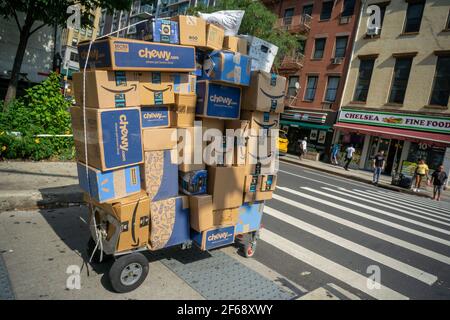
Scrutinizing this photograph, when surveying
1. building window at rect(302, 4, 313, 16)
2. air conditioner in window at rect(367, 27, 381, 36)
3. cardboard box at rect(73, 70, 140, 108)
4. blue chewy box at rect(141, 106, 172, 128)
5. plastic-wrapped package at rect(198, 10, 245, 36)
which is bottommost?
blue chewy box at rect(141, 106, 172, 128)

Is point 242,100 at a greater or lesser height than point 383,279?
greater

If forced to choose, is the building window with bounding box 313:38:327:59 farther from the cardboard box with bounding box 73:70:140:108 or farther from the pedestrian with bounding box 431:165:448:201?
the cardboard box with bounding box 73:70:140:108

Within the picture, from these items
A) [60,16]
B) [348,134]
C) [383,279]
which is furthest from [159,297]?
[348,134]

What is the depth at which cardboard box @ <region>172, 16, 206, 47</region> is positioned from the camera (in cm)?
403

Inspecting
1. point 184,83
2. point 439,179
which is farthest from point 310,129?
point 184,83

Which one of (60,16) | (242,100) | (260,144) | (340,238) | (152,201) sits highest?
(60,16)

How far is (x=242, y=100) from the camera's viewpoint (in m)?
4.55

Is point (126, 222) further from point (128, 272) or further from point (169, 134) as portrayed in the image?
point (169, 134)

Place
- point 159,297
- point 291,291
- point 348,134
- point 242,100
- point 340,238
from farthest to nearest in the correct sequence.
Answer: point 348,134
point 340,238
point 242,100
point 291,291
point 159,297

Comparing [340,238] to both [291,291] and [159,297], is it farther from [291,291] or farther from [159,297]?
[159,297]

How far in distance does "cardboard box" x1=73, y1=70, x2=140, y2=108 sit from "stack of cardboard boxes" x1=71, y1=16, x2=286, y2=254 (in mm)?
11

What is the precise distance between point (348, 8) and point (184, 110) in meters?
25.3

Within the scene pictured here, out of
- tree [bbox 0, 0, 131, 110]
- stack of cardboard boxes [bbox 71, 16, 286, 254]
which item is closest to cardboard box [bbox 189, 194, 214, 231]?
stack of cardboard boxes [bbox 71, 16, 286, 254]
